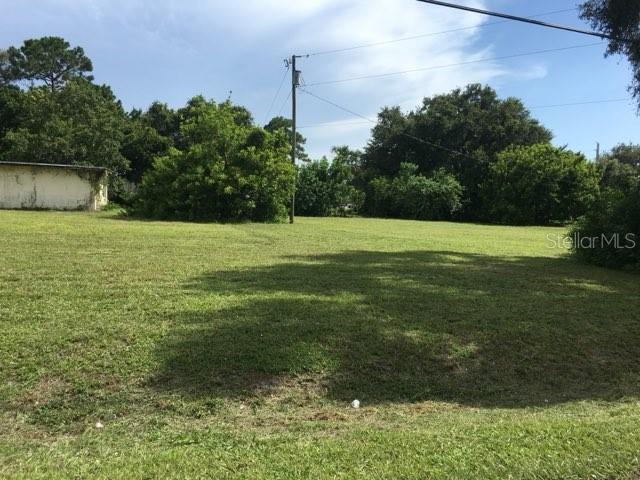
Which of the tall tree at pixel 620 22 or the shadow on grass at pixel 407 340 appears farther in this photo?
the tall tree at pixel 620 22

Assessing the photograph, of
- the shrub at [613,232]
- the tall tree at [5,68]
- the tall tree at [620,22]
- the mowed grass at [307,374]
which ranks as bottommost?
the mowed grass at [307,374]

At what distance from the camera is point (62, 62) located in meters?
56.3

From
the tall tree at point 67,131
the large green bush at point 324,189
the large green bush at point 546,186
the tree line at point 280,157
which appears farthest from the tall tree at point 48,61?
the large green bush at point 546,186

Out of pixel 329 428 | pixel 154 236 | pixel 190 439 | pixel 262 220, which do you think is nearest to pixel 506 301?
pixel 329 428

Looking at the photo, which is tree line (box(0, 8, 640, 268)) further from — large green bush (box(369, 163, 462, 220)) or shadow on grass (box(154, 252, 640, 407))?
shadow on grass (box(154, 252, 640, 407))

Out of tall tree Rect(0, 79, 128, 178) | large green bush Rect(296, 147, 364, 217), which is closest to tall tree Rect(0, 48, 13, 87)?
tall tree Rect(0, 79, 128, 178)

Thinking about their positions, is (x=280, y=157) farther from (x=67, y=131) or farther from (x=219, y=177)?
(x=67, y=131)

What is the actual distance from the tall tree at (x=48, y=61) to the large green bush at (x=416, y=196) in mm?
31392

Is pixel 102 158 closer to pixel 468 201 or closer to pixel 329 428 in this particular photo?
pixel 468 201

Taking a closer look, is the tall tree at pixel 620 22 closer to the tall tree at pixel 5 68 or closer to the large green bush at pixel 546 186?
the large green bush at pixel 546 186

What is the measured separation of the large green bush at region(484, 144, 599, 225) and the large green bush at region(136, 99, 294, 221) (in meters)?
24.6

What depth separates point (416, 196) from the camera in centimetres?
4866

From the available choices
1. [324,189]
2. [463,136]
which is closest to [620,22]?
[324,189]

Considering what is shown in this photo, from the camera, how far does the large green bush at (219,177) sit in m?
26.2
